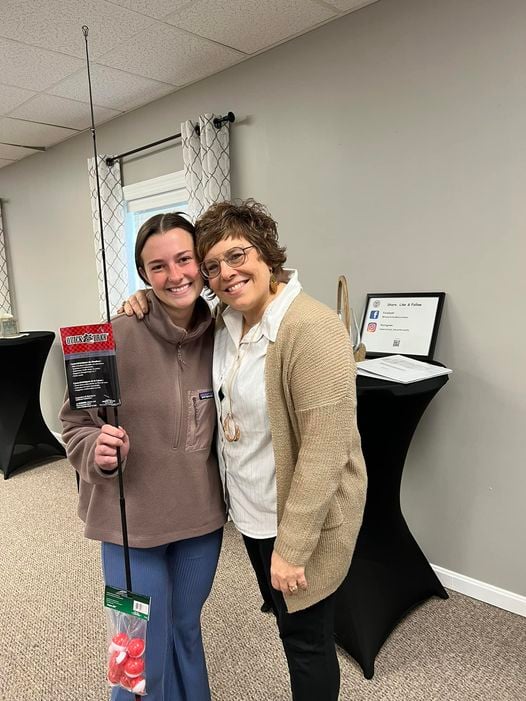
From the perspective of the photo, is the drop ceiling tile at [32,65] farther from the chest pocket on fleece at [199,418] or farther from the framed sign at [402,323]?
the chest pocket on fleece at [199,418]

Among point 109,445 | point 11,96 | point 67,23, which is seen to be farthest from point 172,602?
point 11,96

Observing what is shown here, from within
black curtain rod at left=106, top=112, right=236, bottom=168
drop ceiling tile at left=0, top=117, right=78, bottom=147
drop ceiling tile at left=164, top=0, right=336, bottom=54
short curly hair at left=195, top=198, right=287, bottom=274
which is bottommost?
short curly hair at left=195, top=198, right=287, bottom=274

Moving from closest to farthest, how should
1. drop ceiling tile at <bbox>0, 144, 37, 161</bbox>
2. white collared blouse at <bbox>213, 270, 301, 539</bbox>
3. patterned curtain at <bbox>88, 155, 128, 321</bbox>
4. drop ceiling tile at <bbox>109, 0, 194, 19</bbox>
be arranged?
white collared blouse at <bbox>213, 270, 301, 539</bbox>, drop ceiling tile at <bbox>109, 0, 194, 19</bbox>, patterned curtain at <bbox>88, 155, 128, 321</bbox>, drop ceiling tile at <bbox>0, 144, 37, 161</bbox>

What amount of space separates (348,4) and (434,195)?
845 mm

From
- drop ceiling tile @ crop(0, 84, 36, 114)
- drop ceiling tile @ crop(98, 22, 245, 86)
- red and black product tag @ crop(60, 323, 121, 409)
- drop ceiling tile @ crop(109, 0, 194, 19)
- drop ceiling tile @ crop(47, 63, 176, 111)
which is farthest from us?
drop ceiling tile @ crop(0, 84, 36, 114)

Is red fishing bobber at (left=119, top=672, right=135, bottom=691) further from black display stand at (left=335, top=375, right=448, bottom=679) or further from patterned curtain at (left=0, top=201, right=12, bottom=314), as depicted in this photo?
patterned curtain at (left=0, top=201, right=12, bottom=314)

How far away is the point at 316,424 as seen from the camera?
105 centimetres

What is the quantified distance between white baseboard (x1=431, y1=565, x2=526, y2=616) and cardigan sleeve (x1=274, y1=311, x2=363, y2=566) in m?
1.36

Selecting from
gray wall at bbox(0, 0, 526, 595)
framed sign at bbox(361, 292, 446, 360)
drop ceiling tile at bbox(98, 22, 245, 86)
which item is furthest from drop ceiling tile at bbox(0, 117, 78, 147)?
framed sign at bbox(361, 292, 446, 360)

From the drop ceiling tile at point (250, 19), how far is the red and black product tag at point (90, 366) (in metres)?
1.65

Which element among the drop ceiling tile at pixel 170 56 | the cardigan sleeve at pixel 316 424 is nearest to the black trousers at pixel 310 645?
the cardigan sleeve at pixel 316 424

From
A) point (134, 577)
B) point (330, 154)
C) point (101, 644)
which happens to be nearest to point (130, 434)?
point (134, 577)

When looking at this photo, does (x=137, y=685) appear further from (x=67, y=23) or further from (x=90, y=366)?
(x=67, y=23)

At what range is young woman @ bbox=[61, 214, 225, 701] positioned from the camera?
46.2 inches
